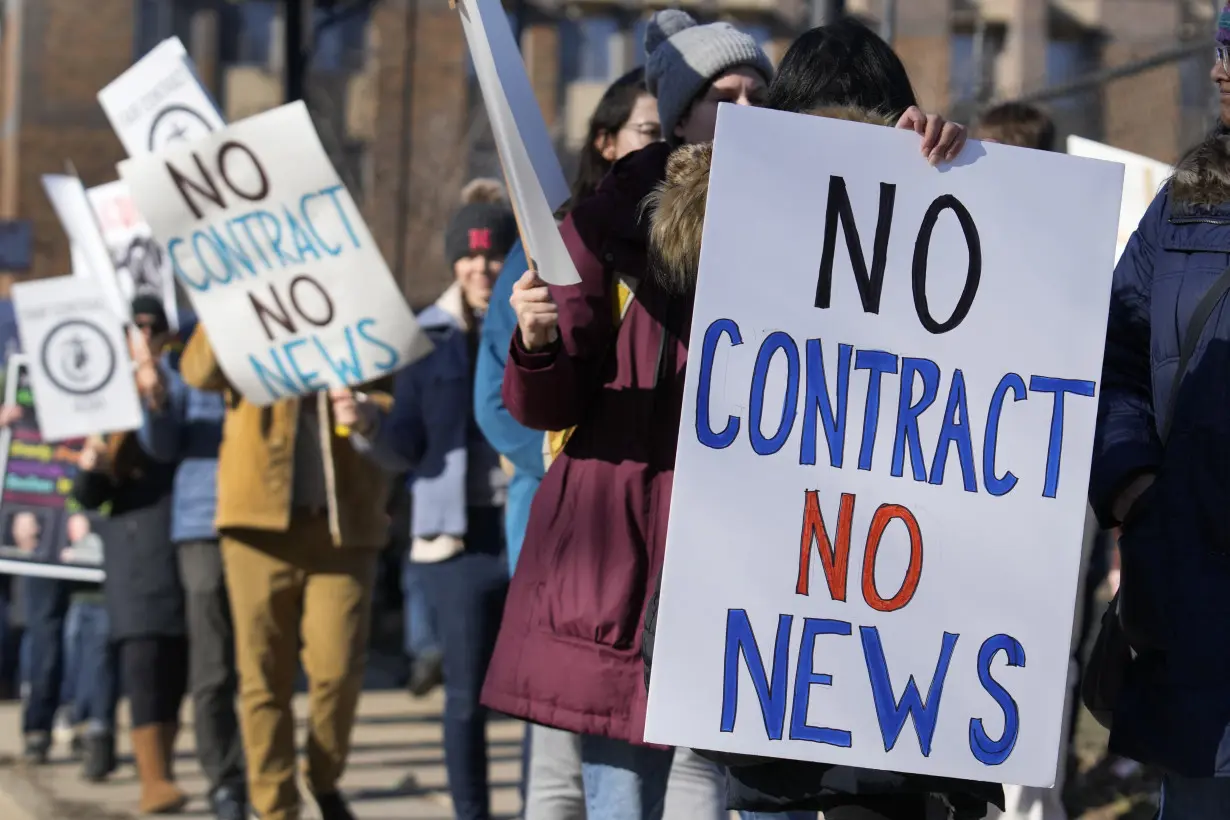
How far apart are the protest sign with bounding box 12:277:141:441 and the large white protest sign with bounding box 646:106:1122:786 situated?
4957mm

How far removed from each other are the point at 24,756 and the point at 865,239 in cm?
689

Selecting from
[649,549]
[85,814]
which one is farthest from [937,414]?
[85,814]

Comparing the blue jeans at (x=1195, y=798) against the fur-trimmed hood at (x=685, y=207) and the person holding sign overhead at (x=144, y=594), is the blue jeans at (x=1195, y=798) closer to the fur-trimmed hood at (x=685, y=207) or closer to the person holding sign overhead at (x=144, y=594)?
the fur-trimmed hood at (x=685, y=207)

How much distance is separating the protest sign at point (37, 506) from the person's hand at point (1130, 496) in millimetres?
6072

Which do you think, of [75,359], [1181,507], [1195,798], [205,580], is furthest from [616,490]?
[75,359]

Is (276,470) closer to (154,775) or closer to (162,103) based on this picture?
(154,775)

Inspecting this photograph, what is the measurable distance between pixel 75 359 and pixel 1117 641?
575 centimetres

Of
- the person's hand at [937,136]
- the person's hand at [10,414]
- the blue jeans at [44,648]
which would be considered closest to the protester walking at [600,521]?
the person's hand at [937,136]

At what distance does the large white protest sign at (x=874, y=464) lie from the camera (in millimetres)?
3061

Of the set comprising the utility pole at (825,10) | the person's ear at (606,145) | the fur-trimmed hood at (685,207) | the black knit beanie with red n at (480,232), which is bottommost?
the fur-trimmed hood at (685,207)

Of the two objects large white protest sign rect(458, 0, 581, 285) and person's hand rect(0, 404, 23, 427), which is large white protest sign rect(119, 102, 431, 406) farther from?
person's hand rect(0, 404, 23, 427)

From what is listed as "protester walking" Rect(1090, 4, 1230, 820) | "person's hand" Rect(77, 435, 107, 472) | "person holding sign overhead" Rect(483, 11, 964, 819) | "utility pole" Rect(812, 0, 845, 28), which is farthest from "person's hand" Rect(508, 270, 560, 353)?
"person's hand" Rect(77, 435, 107, 472)

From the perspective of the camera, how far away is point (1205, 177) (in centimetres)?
327

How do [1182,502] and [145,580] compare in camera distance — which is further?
[145,580]
